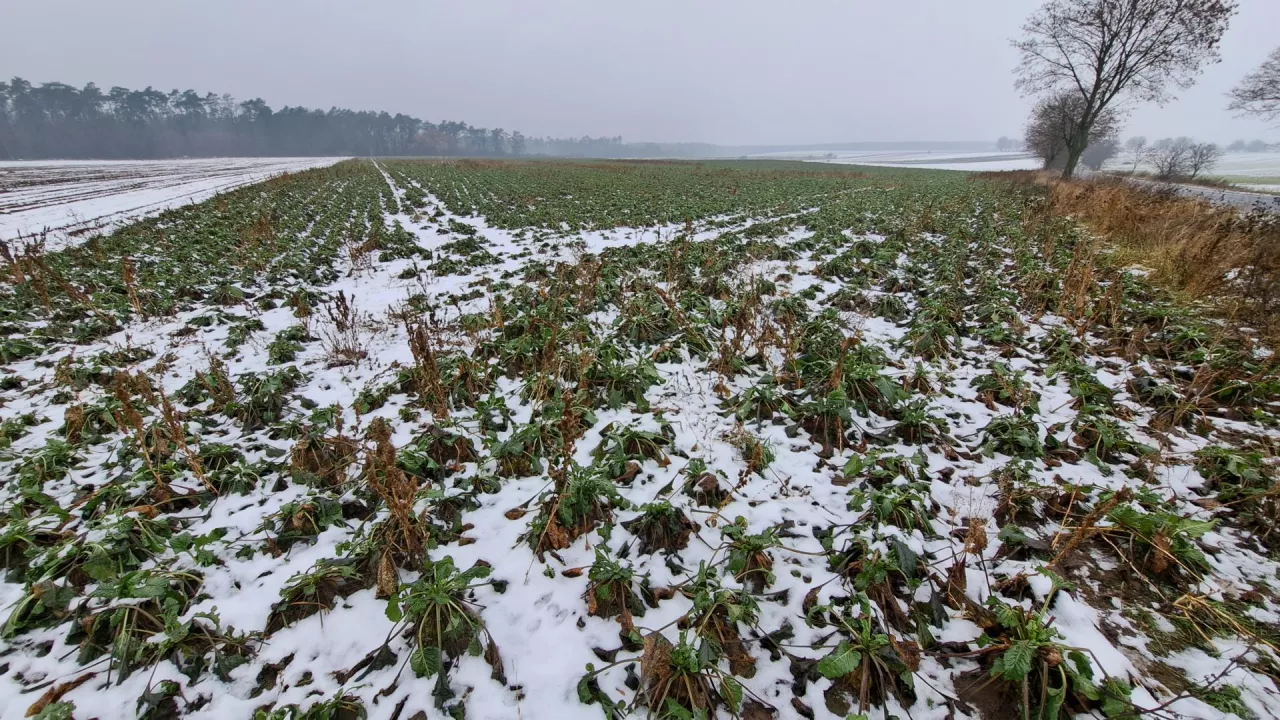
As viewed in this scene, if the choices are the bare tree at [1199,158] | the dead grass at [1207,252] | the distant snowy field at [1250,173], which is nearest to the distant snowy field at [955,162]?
the bare tree at [1199,158]

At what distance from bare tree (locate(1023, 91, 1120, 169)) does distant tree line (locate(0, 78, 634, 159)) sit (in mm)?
131886

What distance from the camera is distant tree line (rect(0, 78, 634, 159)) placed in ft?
278

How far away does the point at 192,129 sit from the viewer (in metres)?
107

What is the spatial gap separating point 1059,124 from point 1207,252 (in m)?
45.2

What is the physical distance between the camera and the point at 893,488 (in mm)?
3555

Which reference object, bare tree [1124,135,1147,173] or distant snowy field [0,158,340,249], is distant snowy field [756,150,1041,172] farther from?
distant snowy field [0,158,340,249]

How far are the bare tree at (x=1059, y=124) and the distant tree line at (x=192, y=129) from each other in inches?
5192

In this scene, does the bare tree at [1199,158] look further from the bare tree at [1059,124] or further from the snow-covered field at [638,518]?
the snow-covered field at [638,518]

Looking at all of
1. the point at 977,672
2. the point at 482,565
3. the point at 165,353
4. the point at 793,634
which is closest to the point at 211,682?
the point at 482,565

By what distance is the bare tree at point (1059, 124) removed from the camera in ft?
111

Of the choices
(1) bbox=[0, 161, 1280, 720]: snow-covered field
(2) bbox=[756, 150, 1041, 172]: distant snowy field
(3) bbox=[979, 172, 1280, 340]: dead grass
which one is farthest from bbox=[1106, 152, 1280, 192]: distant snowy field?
(1) bbox=[0, 161, 1280, 720]: snow-covered field

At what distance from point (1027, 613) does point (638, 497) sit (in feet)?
8.14

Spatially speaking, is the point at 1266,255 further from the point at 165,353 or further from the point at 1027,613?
the point at 165,353

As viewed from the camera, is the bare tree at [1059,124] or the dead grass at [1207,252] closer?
the dead grass at [1207,252]
